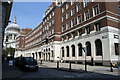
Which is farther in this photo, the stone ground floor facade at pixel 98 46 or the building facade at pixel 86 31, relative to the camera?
the building facade at pixel 86 31

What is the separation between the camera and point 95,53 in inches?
907

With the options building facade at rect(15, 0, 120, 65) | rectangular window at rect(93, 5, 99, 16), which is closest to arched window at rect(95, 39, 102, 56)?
building facade at rect(15, 0, 120, 65)

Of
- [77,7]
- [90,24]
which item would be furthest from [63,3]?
[90,24]

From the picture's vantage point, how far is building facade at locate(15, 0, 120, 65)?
20.9 meters

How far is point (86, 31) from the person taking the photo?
1034 inches

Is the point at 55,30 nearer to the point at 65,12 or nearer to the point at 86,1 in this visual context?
the point at 65,12

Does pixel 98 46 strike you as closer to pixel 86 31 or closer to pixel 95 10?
→ pixel 86 31

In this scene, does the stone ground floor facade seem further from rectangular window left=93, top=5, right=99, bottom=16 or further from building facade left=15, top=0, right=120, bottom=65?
rectangular window left=93, top=5, right=99, bottom=16

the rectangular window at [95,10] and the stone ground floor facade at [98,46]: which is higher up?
the rectangular window at [95,10]

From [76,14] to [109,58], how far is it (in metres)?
15.2

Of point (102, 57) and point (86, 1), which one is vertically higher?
point (86, 1)

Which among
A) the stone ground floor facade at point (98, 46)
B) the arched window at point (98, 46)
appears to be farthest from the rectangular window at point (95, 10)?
the arched window at point (98, 46)

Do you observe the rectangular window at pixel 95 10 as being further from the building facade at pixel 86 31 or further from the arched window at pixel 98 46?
the arched window at pixel 98 46

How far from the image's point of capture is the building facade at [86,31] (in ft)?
68.5
